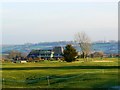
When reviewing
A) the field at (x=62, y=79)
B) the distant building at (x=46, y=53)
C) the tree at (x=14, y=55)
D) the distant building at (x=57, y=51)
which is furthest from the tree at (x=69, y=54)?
the field at (x=62, y=79)

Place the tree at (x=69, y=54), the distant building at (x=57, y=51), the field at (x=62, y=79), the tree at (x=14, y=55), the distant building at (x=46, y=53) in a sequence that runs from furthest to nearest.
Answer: the distant building at (x=46, y=53), the distant building at (x=57, y=51), the tree at (x=14, y=55), the tree at (x=69, y=54), the field at (x=62, y=79)

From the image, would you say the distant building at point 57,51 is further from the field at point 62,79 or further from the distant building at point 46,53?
the field at point 62,79

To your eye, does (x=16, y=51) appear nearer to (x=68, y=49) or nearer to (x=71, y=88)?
(x=68, y=49)

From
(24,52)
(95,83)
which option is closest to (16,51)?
(24,52)

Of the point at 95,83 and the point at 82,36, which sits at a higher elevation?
the point at 82,36

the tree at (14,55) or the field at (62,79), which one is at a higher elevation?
the tree at (14,55)

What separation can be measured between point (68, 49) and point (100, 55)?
43.1 ft

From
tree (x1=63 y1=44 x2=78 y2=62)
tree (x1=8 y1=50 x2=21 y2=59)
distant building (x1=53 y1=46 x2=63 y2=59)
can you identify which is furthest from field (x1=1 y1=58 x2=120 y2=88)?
distant building (x1=53 y1=46 x2=63 y2=59)

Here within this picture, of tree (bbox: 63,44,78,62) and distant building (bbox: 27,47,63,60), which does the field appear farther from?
distant building (bbox: 27,47,63,60)

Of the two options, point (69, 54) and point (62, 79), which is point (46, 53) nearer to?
point (69, 54)

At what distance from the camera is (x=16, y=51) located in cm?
6006

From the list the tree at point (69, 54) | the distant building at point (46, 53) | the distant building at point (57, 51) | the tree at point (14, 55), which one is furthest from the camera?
the distant building at point (46, 53)

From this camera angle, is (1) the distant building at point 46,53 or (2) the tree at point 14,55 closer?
(2) the tree at point 14,55

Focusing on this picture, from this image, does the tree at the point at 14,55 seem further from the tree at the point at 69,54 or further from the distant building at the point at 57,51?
the distant building at the point at 57,51
